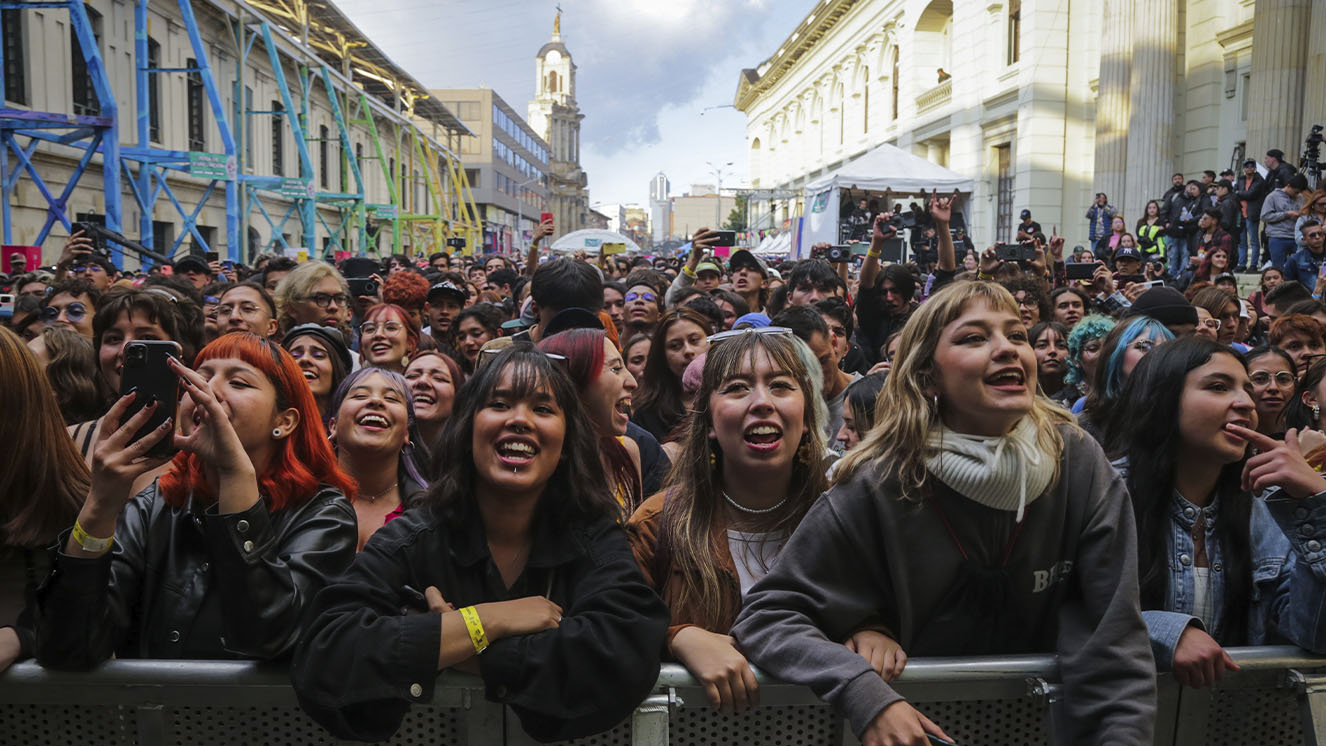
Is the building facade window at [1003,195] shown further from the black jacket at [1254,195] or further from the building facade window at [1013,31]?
the black jacket at [1254,195]

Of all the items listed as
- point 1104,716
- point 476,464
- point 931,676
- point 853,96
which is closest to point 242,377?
point 476,464

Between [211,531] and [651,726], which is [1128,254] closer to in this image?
[651,726]

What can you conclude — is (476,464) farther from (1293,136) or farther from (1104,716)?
(1293,136)

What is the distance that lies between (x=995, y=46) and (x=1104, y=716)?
30699 mm

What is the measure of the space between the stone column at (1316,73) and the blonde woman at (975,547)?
1617 cm

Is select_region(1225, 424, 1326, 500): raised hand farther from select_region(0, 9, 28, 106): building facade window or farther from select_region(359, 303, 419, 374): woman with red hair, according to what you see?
select_region(0, 9, 28, 106): building facade window

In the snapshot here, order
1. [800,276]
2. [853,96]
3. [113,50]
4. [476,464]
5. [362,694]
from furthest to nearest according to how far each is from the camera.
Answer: [853,96]
[113,50]
[800,276]
[476,464]
[362,694]

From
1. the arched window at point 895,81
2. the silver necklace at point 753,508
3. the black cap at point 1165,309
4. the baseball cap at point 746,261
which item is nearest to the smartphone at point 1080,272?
the baseball cap at point 746,261

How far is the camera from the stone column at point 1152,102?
1944 centimetres

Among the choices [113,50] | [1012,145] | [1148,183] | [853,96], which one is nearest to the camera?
[1148,183]

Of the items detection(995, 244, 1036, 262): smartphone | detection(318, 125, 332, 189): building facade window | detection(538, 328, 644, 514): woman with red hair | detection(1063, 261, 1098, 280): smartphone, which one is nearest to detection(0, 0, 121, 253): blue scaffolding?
detection(995, 244, 1036, 262): smartphone

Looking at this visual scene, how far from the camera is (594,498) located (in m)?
2.68

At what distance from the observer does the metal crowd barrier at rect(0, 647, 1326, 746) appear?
7.47 ft

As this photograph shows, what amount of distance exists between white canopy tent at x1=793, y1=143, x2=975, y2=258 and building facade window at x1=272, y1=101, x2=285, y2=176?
21.3 metres
